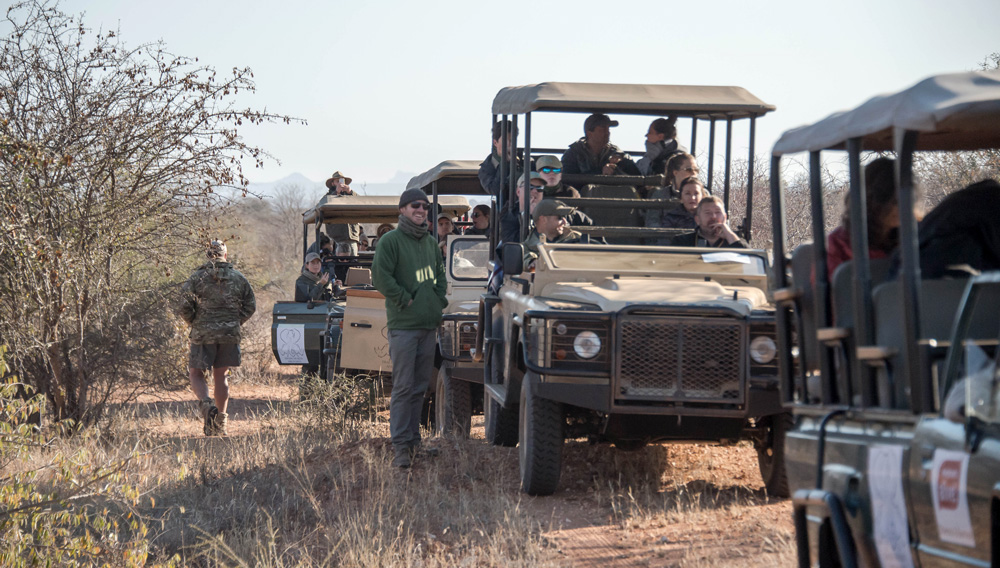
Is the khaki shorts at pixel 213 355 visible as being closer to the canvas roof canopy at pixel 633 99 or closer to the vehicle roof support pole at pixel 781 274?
the canvas roof canopy at pixel 633 99

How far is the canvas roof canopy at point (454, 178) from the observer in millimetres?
11852

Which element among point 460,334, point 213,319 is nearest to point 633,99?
point 460,334

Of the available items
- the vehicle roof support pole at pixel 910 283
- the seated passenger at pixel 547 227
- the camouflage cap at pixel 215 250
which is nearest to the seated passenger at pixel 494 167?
the seated passenger at pixel 547 227

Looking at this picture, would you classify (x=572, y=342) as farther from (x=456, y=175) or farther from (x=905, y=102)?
(x=456, y=175)

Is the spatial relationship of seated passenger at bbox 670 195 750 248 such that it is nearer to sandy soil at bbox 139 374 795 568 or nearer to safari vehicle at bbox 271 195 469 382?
sandy soil at bbox 139 374 795 568

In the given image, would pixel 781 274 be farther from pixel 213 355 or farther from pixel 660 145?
pixel 213 355

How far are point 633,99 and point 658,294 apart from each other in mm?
2149

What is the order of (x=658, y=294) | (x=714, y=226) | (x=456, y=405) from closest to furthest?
(x=658, y=294)
(x=714, y=226)
(x=456, y=405)

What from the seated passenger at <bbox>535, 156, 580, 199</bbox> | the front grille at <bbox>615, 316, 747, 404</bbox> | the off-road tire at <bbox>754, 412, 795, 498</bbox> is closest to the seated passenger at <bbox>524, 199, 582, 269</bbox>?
the seated passenger at <bbox>535, 156, 580, 199</bbox>

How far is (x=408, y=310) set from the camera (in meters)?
7.74

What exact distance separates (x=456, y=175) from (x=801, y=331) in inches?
325

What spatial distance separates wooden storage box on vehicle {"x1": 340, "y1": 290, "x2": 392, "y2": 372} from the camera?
10492 mm

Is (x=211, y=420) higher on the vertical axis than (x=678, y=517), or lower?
lower

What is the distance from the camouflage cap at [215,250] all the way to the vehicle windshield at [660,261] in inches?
153
